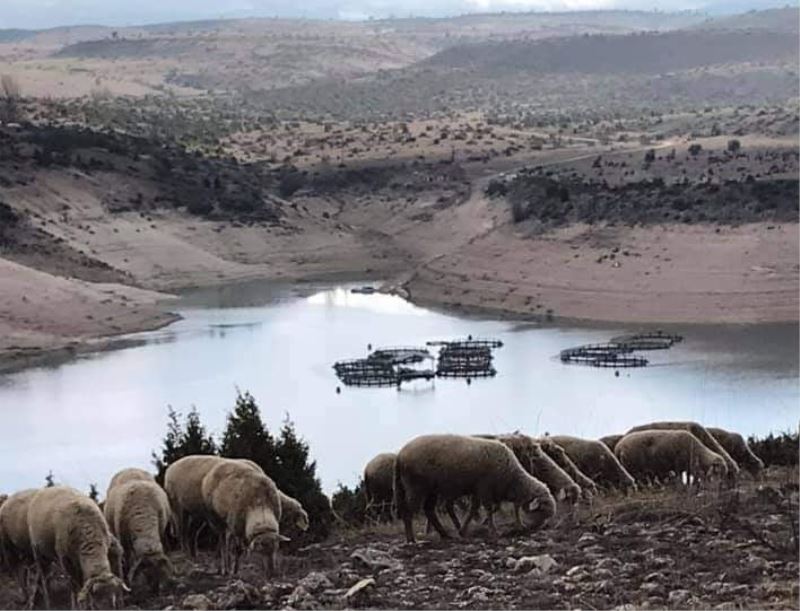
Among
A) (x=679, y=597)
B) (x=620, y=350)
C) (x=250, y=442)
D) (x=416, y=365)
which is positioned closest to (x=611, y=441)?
(x=250, y=442)

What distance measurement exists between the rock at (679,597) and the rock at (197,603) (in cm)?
237

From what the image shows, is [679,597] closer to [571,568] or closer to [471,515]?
[571,568]

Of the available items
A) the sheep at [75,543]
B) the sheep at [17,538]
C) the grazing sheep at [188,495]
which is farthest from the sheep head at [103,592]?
the grazing sheep at [188,495]

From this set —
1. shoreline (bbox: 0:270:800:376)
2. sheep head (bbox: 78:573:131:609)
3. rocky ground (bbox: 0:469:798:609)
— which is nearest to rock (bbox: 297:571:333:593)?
rocky ground (bbox: 0:469:798:609)

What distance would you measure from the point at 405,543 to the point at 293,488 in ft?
9.96

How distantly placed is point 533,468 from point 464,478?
3.65ft

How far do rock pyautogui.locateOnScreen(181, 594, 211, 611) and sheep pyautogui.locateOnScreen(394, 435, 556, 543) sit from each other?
6.27 ft

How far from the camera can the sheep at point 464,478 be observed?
973 cm

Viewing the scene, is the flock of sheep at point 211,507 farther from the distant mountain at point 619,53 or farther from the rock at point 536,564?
the distant mountain at point 619,53

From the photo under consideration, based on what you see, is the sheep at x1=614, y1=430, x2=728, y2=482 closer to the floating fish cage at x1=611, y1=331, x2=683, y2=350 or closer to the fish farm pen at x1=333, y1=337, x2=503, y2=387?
the fish farm pen at x1=333, y1=337, x2=503, y2=387

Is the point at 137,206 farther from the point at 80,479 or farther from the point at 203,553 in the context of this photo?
the point at 203,553

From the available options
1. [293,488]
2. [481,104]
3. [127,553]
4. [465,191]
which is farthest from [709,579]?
[481,104]

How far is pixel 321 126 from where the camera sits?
84.2 meters

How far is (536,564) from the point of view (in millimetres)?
8156
